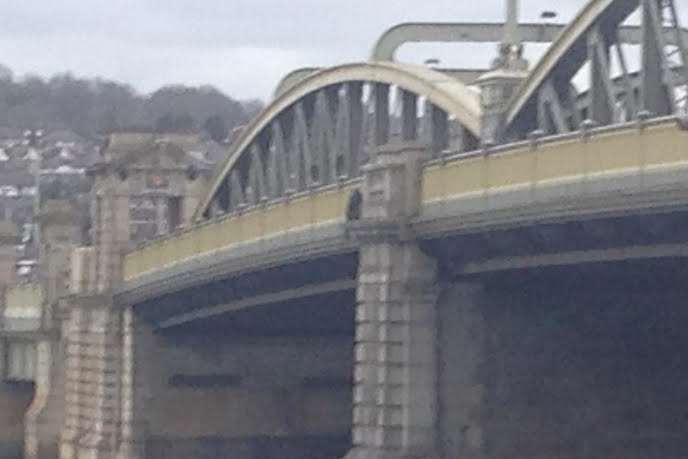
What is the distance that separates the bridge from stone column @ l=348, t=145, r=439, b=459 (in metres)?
0.04

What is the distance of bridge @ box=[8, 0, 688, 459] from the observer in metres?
48.6

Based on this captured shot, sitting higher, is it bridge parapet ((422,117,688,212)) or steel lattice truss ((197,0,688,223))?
steel lattice truss ((197,0,688,223))

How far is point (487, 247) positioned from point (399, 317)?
11.3ft

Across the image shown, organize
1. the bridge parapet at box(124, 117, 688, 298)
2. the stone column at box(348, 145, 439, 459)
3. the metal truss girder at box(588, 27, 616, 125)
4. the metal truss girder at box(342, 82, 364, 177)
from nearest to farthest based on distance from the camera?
the bridge parapet at box(124, 117, 688, 298), the metal truss girder at box(588, 27, 616, 125), the stone column at box(348, 145, 439, 459), the metal truss girder at box(342, 82, 364, 177)

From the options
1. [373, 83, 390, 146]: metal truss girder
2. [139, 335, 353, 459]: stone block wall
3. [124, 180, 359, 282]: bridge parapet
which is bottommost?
[139, 335, 353, 459]: stone block wall

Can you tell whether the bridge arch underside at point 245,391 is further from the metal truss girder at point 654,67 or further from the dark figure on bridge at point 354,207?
the metal truss girder at point 654,67

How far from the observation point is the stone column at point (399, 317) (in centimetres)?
5525

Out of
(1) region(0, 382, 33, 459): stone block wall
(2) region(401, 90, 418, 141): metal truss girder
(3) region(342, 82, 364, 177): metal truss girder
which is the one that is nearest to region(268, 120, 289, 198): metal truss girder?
(3) region(342, 82, 364, 177): metal truss girder

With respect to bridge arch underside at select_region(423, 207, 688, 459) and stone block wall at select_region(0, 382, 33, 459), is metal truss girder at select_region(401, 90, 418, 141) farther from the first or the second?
stone block wall at select_region(0, 382, 33, 459)

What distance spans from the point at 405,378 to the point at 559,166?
A: 8107mm

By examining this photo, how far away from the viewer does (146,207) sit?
4060 inches

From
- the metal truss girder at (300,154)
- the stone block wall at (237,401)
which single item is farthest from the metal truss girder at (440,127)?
the stone block wall at (237,401)

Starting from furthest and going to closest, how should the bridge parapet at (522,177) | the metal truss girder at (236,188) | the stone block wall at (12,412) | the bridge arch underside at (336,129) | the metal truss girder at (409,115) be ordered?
the stone block wall at (12,412), the metal truss girder at (236,188), the metal truss girder at (409,115), the bridge arch underside at (336,129), the bridge parapet at (522,177)

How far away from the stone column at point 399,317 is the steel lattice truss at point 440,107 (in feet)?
9.48
